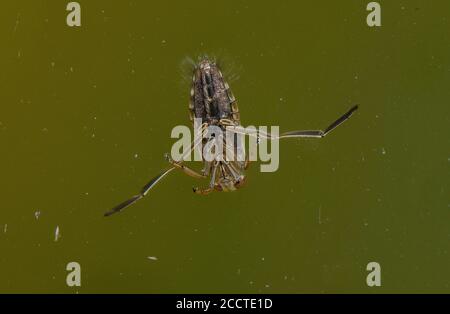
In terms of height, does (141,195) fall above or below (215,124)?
below

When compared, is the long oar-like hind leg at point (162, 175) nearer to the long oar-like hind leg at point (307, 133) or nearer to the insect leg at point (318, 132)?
the long oar-like hind leg at point (307, 133)

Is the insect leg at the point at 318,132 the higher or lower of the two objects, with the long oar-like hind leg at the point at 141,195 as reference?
higher

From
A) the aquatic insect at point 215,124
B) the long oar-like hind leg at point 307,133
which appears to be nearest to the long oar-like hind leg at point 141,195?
the aquatic insect at point 215,124

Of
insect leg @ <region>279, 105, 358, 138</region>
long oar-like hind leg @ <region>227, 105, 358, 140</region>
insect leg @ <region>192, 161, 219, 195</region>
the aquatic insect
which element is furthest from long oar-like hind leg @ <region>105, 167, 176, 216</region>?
insect leg @ <region>279, 105, 358, 138</region>

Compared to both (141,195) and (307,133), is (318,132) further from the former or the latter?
(141,195)

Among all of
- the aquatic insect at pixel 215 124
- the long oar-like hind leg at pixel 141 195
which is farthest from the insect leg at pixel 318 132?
the long oar-like hind leg at pixel 141 195

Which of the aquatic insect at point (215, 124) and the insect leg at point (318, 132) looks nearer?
the aquatic insect at point (215, 124)

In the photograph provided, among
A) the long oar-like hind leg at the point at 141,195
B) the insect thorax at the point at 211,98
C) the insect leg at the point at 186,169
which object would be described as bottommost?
the long oar-like hind leg at the point at 141,195

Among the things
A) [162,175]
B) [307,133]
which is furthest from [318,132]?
[162,175]

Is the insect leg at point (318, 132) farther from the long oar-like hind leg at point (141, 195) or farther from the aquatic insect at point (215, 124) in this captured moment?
the long oar-like hind leg at point (141, 195)

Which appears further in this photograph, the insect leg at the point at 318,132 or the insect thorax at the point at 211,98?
the insect leg at the point at 318,132
